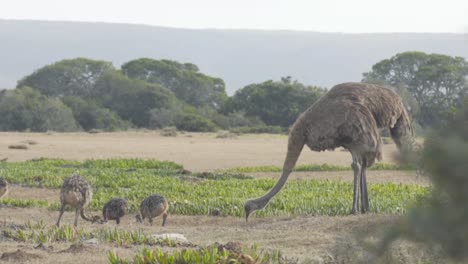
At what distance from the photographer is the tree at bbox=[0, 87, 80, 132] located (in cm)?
4719

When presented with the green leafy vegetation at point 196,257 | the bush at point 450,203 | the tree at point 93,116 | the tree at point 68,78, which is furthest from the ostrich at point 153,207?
the tree at point 68,78

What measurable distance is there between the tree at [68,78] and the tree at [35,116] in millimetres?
16271

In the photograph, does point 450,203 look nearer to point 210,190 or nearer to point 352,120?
point 352,120

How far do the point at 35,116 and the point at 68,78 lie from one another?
19.9 metres

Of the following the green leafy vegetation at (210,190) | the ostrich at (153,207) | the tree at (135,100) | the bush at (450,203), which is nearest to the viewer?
the bush at (450,203)

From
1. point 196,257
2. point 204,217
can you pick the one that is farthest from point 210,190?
point 196,257

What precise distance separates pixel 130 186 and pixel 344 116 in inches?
253

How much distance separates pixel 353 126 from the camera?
11.6 m

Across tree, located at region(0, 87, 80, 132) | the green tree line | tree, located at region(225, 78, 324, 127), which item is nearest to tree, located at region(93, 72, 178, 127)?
the green tree line

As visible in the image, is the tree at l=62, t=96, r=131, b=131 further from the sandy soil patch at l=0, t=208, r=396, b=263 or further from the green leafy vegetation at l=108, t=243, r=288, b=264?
the green leafy vegetation at l=108, t=243, r=288, b=264

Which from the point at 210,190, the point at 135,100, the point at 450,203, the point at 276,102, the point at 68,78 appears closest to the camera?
the point at 450,203

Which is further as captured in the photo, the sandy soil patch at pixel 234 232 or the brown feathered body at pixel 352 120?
the brown feathered body at pixel 352 120

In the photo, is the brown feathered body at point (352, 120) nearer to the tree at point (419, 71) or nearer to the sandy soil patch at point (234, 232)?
the sandy soil patch at point (234, 232)

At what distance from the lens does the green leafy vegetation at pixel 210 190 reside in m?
13.2
